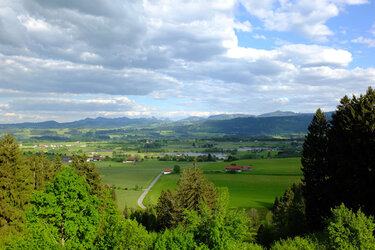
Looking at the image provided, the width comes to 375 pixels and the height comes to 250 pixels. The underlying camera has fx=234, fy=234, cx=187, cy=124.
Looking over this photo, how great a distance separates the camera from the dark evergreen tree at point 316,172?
3170 cm

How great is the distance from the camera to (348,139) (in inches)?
1079

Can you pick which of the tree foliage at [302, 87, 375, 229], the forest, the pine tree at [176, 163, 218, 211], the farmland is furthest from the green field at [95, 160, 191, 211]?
the tree foliage at [302, 87, 375, 229]

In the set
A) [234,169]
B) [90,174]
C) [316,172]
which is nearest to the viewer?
[316,172]

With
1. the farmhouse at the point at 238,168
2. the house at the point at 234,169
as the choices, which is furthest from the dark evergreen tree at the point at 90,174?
the farmhouse at the point at 238,168

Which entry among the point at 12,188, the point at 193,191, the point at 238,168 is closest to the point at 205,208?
the point at 193,191

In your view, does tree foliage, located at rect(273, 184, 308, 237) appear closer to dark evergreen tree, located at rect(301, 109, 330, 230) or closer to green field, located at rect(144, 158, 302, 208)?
dark evergreen tree, located at rect(301, 109, 330, 230)

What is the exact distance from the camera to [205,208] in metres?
23.7

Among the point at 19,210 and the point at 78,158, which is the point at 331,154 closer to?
the point at 78,158

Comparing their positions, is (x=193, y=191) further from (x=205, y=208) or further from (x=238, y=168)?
(x=238, y=168)

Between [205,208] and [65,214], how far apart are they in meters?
12.8

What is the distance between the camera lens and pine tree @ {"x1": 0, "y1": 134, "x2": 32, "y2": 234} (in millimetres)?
28609

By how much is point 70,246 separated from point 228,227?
13.0m

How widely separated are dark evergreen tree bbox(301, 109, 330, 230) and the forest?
13cm

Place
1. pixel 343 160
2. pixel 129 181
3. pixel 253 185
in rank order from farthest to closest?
pixel 129 181, pixel 253 185, pixel 343 160
